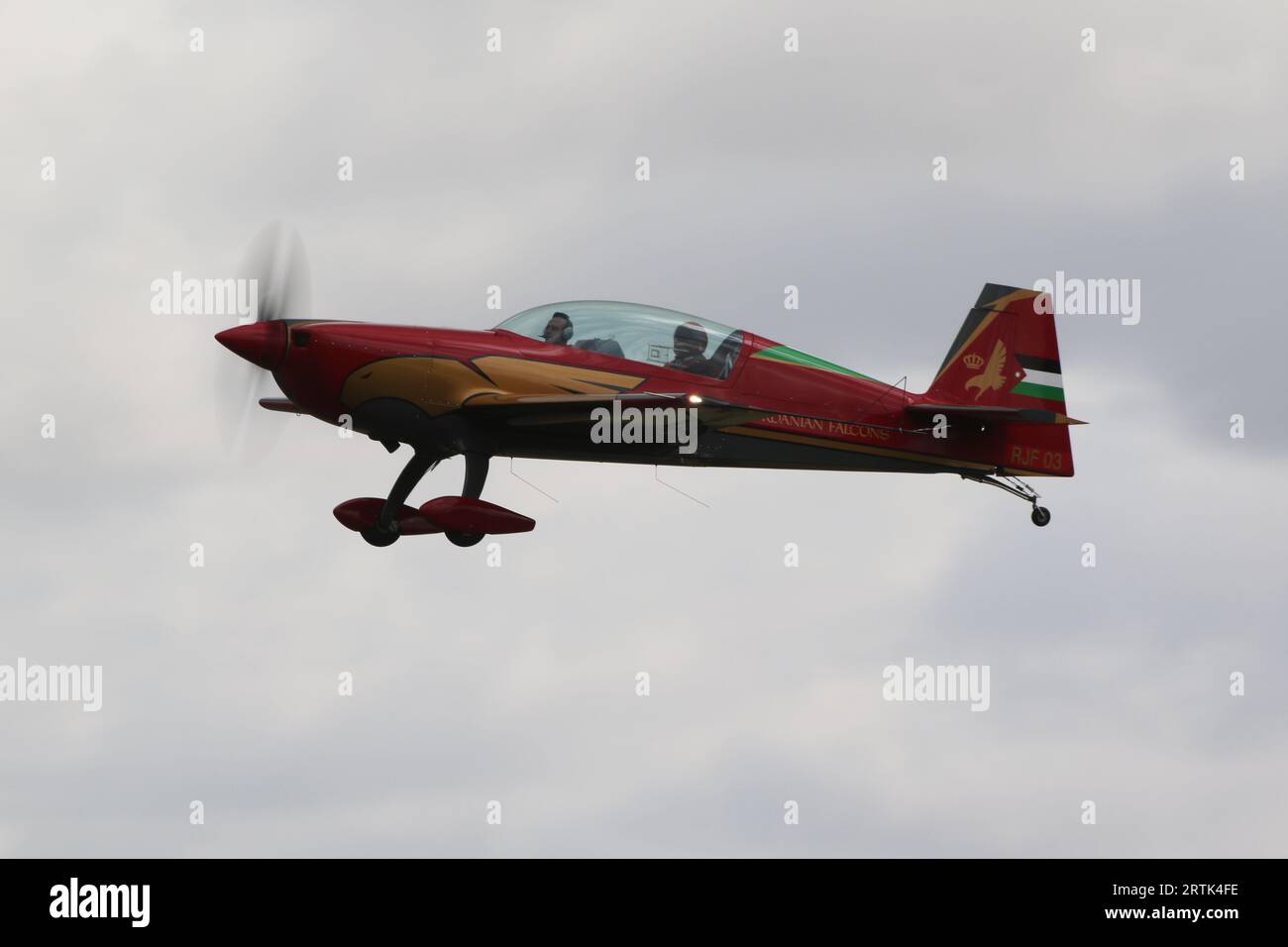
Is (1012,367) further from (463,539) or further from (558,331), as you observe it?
(463,539)

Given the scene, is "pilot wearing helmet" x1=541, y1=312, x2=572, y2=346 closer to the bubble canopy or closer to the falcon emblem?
the bubble canopy

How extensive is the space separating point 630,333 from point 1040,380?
238 inches

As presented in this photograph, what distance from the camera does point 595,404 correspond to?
26.8m

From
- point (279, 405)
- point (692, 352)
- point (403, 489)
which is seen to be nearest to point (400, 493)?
point (403, 489)

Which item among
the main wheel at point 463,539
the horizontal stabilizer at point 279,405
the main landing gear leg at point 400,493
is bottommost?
the main wheel at point 463,539

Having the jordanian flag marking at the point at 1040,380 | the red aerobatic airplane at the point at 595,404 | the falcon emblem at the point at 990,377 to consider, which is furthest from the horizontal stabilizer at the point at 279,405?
the jordanian flag marking at the point at 1040,380

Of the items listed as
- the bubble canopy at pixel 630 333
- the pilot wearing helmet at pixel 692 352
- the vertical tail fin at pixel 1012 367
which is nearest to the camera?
the bubble canopy at pixel 630 333

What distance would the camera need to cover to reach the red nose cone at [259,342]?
2650 centimetres

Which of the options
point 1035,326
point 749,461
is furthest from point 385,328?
point 1035,326

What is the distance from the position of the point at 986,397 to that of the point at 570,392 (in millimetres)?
6158

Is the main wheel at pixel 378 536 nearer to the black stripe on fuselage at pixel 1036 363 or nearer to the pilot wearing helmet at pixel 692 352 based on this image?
the pilot wearing helmet at pixel 692 352

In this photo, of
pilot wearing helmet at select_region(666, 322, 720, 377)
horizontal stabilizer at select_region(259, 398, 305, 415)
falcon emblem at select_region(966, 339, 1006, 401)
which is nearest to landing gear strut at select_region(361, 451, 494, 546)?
horizontal stabilizer at select_region(259, 398, 305, 415)

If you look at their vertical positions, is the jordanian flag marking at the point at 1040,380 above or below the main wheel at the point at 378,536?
above

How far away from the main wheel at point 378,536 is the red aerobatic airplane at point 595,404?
24 mm
